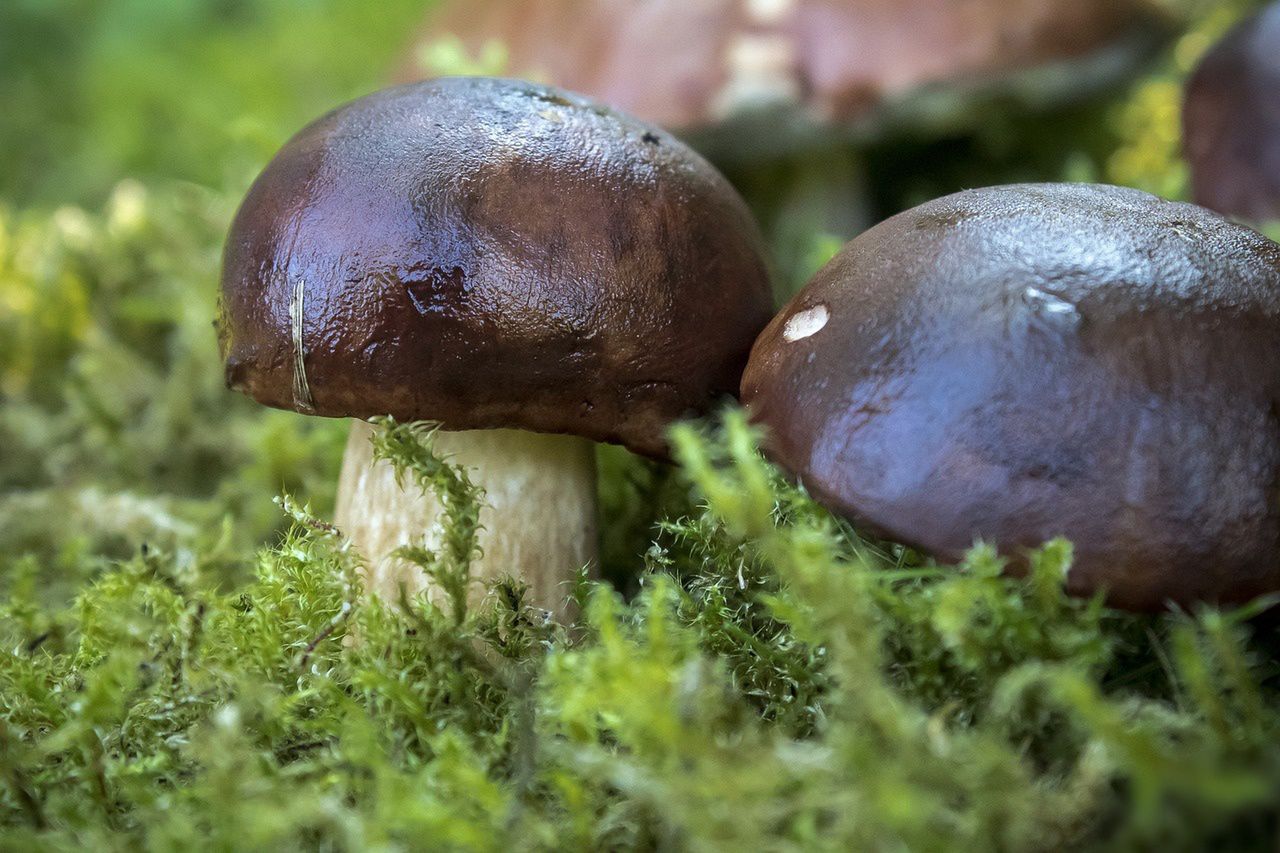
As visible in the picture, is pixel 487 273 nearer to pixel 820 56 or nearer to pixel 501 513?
pixel 501 513

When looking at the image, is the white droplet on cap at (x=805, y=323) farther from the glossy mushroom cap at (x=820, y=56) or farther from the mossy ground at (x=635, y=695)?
the glossy mushroom cap at (x=820, y=56)

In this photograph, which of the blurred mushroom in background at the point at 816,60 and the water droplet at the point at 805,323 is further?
the blurred mushroom in background at the point at 816,60

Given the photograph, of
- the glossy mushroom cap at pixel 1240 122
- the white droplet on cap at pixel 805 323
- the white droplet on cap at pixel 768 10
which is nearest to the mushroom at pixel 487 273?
the white droplet on cap at pixel 805 323

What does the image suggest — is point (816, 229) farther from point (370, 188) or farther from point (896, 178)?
point (370, 188)

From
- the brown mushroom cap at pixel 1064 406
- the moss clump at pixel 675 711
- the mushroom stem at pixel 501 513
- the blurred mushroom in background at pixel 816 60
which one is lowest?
the moss clump at pixel 675 711

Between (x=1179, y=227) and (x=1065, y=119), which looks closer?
(x=1179, y=227)

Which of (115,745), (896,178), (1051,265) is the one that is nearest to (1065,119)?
(896,178)
